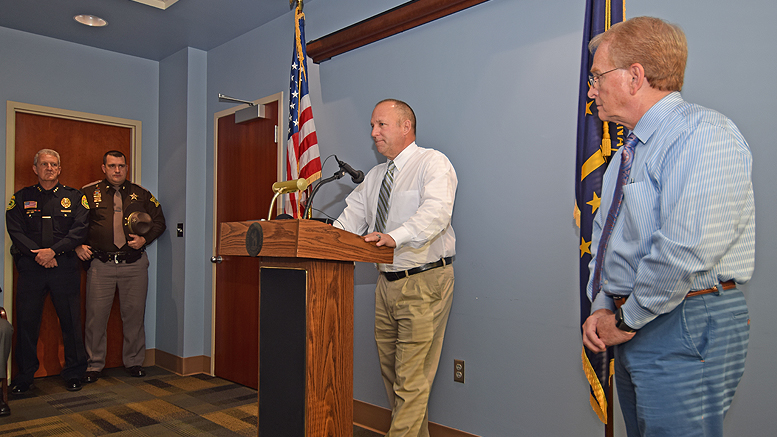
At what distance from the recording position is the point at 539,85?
7.83 ft

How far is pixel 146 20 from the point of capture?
4059 mm

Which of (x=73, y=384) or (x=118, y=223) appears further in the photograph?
(x=118, y=223)

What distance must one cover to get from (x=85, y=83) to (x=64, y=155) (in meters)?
0.68

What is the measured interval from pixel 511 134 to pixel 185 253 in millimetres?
3192

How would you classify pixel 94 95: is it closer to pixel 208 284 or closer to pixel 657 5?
pixel 208 284

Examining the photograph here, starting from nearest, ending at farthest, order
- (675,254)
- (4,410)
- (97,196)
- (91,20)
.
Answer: (675,254), (4,410), (91,20), (97,196)

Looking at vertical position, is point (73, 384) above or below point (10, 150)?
below

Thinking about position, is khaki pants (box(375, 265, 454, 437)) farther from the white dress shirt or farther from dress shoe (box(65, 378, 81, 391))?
dress shoe (box(65, 378, 81, 391))

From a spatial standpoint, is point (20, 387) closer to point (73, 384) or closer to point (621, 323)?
point (73, 384)

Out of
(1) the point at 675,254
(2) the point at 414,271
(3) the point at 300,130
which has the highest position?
(3) the point at 300,130

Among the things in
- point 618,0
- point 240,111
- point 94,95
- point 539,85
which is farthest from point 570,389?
point 94,95

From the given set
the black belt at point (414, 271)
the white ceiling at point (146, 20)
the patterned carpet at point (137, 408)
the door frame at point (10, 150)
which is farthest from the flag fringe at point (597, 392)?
the door frame at point (10, 150)

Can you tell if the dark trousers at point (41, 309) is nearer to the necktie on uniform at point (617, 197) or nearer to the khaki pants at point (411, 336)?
the khaki pants at point (411, 336)

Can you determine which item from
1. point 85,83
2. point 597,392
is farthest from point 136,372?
point 597,392
